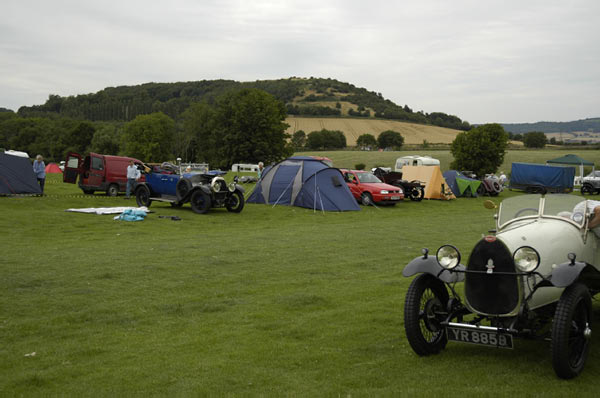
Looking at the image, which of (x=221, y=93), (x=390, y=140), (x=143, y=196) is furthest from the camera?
(x=221, y=93)

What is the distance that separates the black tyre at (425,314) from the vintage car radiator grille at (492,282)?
0.47 metres

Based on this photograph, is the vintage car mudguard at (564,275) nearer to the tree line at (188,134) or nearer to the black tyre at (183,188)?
the black tyre at (183,188)

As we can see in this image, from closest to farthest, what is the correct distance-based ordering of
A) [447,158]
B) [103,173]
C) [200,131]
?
[103,173] → [447,158] → [200,131]

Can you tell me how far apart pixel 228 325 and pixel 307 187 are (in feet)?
54.8

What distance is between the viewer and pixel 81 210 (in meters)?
19.0

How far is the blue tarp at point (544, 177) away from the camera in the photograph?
1410 inches

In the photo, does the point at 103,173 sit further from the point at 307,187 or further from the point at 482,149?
the point at 482,149

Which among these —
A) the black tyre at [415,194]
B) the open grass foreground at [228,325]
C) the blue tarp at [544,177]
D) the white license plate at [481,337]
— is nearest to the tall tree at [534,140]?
the blue tarp at [544,177]

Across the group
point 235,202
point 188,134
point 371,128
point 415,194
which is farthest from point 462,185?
point 371,128

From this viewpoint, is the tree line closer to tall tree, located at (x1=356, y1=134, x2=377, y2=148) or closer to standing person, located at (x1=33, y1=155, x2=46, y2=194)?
tall tree, located at (x1=356, y1=134, x2=377, y2=148)

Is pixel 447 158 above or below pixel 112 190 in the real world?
above

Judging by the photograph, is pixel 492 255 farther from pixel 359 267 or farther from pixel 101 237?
pixel 101 237

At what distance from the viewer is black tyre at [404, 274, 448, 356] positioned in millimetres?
5172

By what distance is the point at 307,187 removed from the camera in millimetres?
23062
